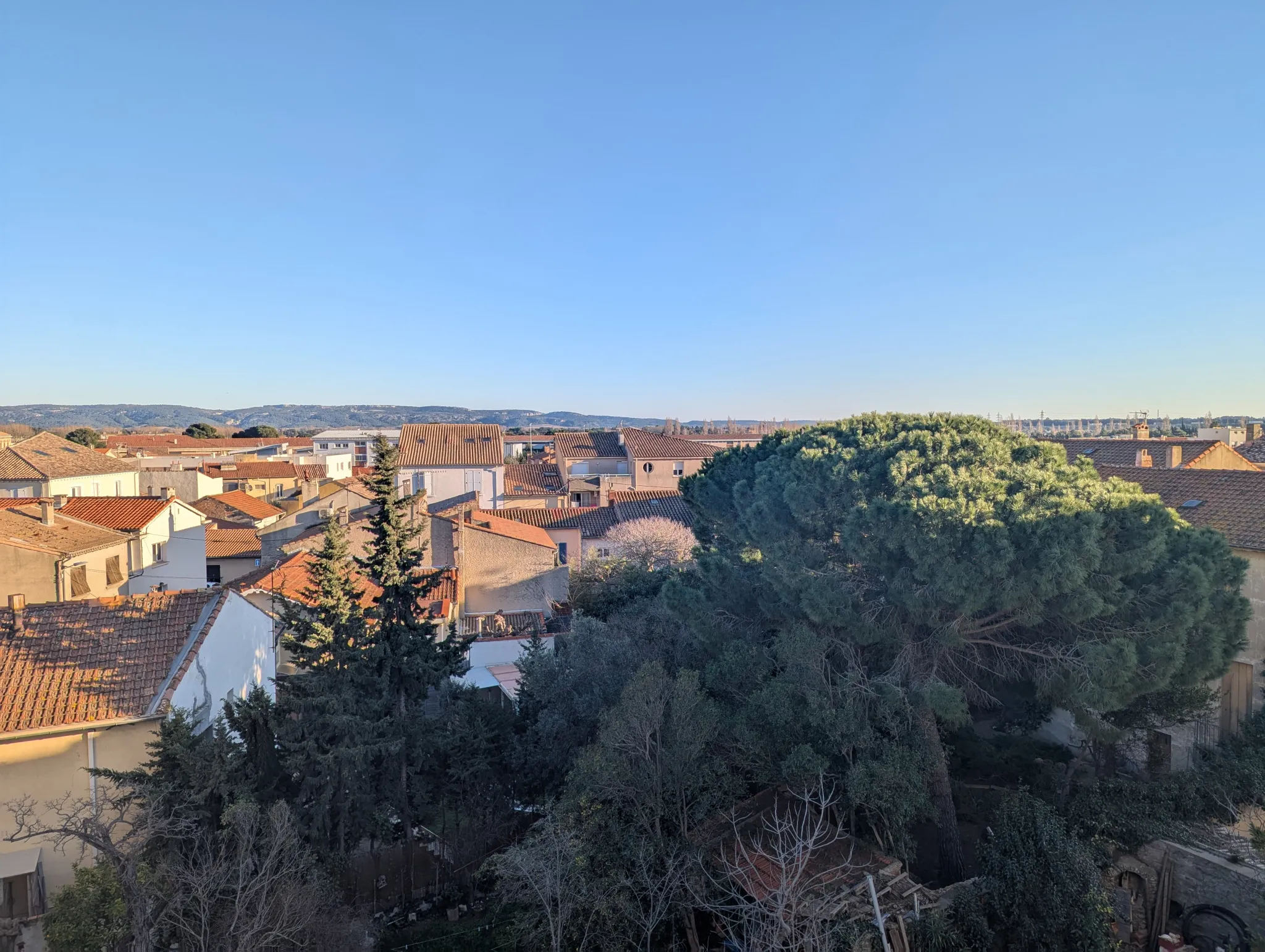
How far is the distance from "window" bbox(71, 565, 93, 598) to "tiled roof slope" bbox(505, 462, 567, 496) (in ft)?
80.2

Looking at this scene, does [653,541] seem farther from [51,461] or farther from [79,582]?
[51,461]

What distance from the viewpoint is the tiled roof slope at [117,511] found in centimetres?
2600

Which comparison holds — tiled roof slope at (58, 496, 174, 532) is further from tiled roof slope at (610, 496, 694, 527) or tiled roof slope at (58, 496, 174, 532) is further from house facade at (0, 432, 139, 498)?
Result: tiled roof slope at (610, 496, 694, 527)

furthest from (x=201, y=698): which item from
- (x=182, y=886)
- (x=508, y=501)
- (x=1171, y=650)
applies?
(x=508, y=501)

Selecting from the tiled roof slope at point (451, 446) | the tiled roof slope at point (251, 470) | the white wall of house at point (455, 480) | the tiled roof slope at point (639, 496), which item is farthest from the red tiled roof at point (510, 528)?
the tiled roof slope at point (251, 470)

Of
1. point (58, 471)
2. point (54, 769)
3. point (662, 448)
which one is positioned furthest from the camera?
point (662, 448)

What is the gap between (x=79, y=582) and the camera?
20812 millimetres

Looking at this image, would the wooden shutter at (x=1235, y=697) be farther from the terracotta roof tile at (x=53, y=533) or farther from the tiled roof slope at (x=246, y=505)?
the tiled roof slope at (x=246, y=505)

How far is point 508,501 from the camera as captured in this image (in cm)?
4278

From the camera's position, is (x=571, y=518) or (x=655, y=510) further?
(x=655, y=510)

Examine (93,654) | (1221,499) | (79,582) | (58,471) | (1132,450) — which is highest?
(1132,450)

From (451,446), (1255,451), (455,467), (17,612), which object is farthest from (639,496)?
(1255,451)

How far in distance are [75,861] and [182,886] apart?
2196 mm

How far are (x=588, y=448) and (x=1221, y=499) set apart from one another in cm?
4066
